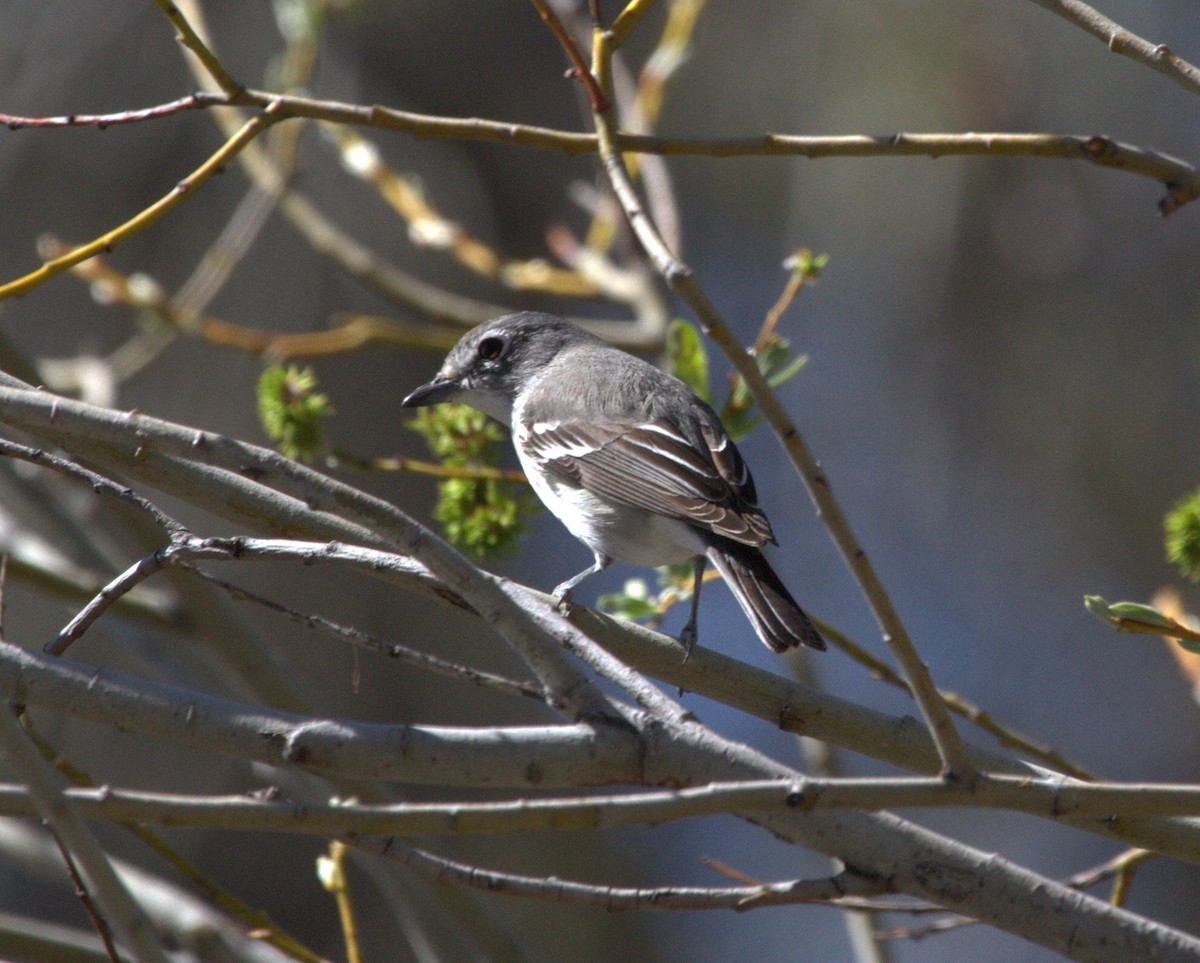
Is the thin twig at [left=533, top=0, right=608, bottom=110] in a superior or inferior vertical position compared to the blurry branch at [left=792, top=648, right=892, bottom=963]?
superior

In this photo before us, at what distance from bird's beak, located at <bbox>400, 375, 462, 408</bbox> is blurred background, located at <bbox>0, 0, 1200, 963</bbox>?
2.02 meters

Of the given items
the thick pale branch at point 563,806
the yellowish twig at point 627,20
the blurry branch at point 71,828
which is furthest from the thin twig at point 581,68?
the blurry branch at point 71,828

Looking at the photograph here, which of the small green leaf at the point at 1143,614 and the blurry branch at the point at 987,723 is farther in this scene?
the blurry branch at the point at 987,723

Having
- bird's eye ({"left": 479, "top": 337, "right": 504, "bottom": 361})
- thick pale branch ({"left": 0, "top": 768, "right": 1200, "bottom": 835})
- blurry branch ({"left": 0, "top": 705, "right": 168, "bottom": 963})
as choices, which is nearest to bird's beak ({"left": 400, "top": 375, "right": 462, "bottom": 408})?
bird's eye ({"left": 479, "top": 337, "right": 504, "bottom": 361})

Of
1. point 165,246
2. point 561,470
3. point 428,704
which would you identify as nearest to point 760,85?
point 165,246

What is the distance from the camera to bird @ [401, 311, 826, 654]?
10.3ft

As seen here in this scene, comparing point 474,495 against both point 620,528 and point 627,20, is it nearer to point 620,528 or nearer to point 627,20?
point 620,528

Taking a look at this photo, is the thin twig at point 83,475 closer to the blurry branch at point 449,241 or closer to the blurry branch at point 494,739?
the blurry branch at point 494,739

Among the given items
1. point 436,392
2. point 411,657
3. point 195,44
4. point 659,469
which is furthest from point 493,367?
point 411,657

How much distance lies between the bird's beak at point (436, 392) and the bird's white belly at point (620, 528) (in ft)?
2.27

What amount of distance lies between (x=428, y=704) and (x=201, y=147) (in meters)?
3.31

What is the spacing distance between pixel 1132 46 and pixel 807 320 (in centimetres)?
697

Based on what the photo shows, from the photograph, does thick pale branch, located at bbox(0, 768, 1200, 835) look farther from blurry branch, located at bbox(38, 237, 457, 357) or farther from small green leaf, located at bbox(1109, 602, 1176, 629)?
blurry branch, located at bbox(38, 237, 457, 357)

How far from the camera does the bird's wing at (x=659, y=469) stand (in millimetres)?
3246
